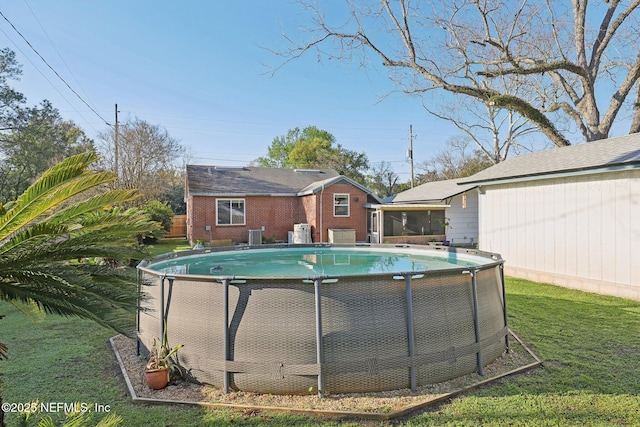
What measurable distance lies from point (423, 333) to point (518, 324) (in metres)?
3.32

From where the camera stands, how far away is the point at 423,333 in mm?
4051

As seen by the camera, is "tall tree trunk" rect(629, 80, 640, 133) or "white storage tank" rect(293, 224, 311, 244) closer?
"tall tree trunk" rect(629, 80, 640, 133)

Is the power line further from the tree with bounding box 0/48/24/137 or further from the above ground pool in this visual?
the above ground pool

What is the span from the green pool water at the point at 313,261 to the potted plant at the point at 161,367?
3.56 meters

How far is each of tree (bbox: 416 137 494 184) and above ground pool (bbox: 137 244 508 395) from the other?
31.0 metres

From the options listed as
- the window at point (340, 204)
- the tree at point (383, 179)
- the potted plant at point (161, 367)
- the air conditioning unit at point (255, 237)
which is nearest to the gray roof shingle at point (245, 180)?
the air conditioning unit at point (255, 237)

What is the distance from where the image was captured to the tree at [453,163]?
33781 mm

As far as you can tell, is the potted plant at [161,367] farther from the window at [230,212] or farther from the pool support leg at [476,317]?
the window at [230,212]

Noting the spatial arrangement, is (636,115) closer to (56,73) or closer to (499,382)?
(499,382)

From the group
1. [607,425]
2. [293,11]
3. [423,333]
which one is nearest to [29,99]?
[293,11]

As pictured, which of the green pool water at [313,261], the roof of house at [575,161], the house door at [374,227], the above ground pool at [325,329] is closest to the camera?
the above ground pool at [325,329]

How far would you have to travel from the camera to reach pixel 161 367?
4.09 meters

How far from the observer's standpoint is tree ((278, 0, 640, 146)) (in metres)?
13.5

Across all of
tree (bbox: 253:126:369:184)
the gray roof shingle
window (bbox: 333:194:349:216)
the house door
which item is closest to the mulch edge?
the house door
